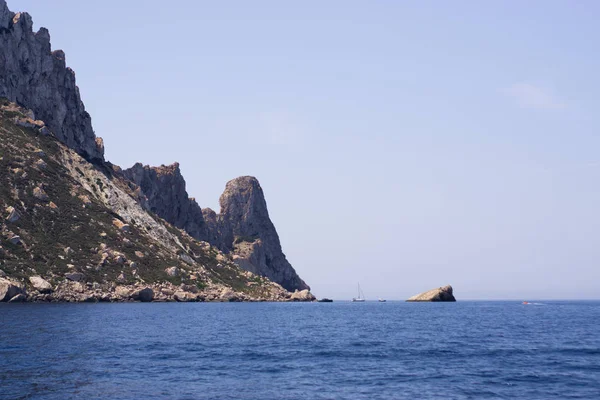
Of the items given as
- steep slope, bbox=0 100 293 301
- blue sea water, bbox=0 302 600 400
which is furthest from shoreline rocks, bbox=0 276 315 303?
blue sea water, bbox=0 302 600 400

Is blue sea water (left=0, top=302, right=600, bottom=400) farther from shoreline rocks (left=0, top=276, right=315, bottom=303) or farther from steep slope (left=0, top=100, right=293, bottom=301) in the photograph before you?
steep slope (left=0, top=100, right=293, bottom=301)

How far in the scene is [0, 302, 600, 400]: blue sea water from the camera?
137 feet

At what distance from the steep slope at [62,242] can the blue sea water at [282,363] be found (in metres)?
52.8

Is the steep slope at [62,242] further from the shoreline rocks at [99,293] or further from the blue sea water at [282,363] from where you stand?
the blue sea water at [282,363]

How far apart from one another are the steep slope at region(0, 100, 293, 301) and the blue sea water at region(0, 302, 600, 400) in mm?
52831

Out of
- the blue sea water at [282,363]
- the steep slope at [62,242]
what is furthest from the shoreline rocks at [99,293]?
the blue sea water at [282,363]

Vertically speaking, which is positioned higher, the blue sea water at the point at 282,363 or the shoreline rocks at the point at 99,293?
the shoreline rocks at the point at 99,293

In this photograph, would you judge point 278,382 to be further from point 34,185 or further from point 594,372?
point 34,185

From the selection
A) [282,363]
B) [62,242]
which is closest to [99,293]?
[62,242]

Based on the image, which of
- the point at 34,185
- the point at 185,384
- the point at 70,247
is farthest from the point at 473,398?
the point at 34,185

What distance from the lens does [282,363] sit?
55.4 meters

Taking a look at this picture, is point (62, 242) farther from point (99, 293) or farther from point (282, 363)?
point (282, 363)

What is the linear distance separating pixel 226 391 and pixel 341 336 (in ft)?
144

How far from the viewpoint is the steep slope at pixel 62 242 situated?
5507 inches
